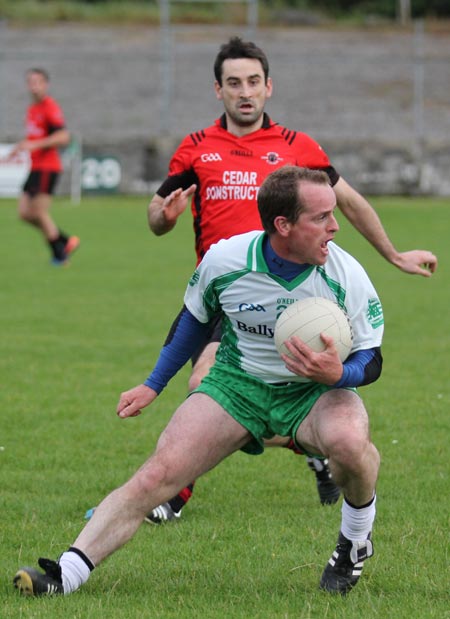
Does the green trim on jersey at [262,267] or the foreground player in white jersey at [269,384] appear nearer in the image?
the foreground player in white jersey at [269,384]

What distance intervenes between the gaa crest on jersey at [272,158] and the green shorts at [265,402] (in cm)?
199

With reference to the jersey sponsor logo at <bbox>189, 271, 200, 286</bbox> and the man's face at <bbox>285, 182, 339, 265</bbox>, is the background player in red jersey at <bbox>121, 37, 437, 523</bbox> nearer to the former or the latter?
the jersey sponsor logo at <bbox>189, 271, 200, 286</bbox>

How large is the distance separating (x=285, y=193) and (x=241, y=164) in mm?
1996

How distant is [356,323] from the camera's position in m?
5.00

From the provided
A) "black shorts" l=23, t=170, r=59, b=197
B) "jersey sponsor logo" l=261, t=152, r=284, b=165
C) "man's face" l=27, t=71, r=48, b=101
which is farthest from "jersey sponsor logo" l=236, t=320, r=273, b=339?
"man's face" l=27, t=71, r=48, b=101

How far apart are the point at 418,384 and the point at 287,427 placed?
477cm

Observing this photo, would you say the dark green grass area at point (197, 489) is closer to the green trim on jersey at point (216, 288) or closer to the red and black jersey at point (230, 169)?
the green trim on jersey at point (216, 288)

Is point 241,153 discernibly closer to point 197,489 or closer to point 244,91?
point 244,91

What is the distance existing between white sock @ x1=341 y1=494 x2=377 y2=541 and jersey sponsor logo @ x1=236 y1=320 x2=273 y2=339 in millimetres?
760

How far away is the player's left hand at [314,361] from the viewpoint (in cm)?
468

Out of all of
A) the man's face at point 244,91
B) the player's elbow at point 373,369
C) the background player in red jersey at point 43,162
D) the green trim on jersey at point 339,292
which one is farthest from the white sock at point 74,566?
the background player in red jersey at point 43,162

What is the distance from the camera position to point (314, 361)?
4.67 meters

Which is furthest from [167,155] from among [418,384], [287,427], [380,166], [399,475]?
[287,427]

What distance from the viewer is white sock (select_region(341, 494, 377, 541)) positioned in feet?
16.6
